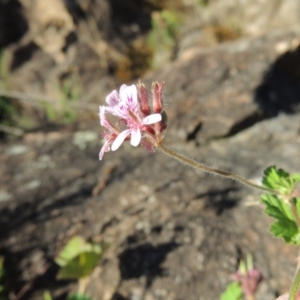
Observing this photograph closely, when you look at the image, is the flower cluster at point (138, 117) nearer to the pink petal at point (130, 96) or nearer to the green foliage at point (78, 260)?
the pink petal at point (130, 96)

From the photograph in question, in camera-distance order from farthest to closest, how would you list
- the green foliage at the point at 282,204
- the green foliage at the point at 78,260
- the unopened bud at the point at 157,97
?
the green foliage at the point at 78,260
the green foliage at the point at 282,204
the unopened bud at the point at 157,97

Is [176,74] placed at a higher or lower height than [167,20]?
lower

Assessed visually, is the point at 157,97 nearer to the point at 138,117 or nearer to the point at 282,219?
the point at 138,117

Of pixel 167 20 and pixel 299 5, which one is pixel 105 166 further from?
pixel 299 5

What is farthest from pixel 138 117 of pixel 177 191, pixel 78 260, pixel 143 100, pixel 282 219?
pixel 177 191

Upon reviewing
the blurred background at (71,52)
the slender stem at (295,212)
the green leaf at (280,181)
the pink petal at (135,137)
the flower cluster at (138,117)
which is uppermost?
the blurred background at (71,52)

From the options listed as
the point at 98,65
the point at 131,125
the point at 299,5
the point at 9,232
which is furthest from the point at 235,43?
the point at 131,125

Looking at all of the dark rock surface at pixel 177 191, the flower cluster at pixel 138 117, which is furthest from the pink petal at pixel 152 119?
the dark rock surface at pixel 177 191

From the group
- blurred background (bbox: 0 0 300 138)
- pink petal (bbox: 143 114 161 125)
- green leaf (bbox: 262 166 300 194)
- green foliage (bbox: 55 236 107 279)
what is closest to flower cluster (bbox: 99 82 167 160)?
pink petal (bbox: 143 114 161 125)
